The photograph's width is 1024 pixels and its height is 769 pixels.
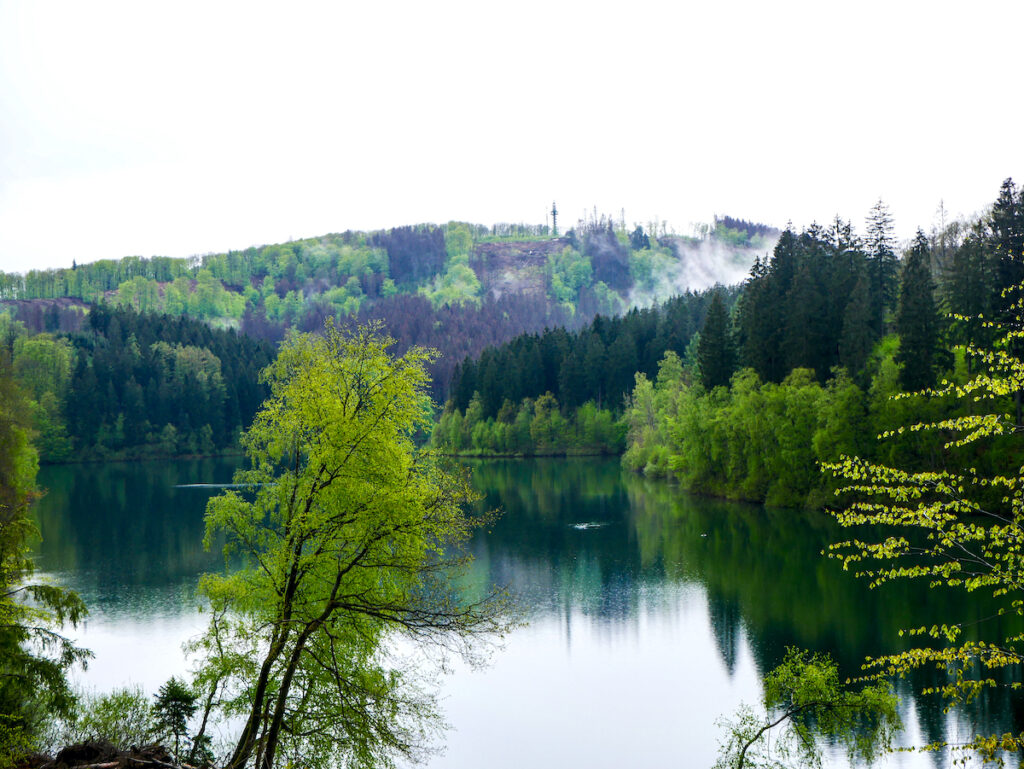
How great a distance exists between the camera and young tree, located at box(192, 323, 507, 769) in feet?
59.1

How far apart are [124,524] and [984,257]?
224 feet

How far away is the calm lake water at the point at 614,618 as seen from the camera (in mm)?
28469

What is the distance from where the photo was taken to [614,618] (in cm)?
4103

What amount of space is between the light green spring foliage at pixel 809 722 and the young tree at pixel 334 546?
874 cm

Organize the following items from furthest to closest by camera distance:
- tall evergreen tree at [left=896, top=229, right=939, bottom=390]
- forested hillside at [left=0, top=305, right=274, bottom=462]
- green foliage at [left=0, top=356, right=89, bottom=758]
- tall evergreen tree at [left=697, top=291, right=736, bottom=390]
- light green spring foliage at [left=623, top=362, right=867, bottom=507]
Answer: forested hillside at [left=0, top=305, right=274, bottom=462], tall evergreen tree at [left=697, top=291, right=736, bottom=390], light green spring foliage at [left=623, top=362, right=867, bottom=507], tall evergreen tree at [left=896, top=229, right=939, bottom=390], green foliage at [left=0, top=356, right=89, bottom=758]

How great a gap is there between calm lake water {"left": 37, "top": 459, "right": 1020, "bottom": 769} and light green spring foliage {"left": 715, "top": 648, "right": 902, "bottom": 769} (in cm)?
103

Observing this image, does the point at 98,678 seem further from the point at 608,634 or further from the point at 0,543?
the point at 608,634

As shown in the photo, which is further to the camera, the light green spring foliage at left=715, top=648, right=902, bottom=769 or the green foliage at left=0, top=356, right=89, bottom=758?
the light green spring foliage at left=715, top=648, right=902, bottom=769

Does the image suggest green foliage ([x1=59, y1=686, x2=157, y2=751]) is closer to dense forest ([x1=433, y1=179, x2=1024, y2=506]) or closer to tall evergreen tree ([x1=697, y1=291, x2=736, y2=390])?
dense forest ([x1=433, y1=179, x2=1024, y2=506])

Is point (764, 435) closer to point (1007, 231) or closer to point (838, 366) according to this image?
point (838, 366)

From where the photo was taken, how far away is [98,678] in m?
32.3

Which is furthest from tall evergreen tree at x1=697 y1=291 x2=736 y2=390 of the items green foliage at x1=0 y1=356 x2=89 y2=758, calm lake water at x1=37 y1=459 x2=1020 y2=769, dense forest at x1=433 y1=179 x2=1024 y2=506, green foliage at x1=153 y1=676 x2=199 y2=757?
green foliage at x1=0 y1=356 x2=89 y2=758

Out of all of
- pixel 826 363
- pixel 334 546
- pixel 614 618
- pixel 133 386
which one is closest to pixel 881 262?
pixel 826 363

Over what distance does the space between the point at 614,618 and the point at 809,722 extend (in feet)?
47.6
